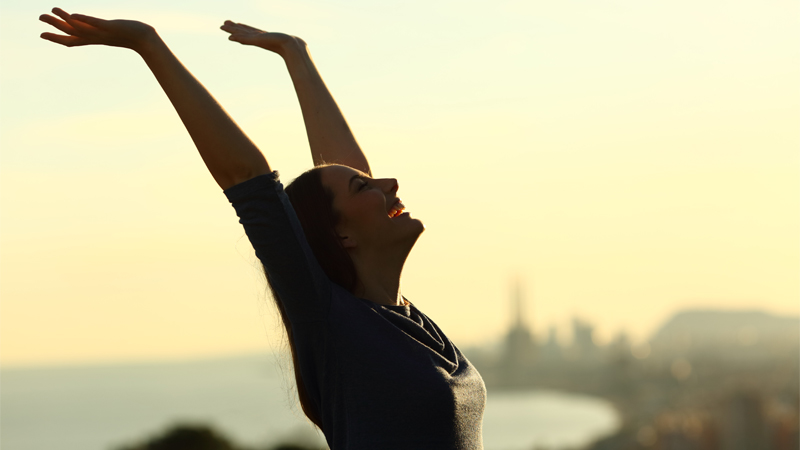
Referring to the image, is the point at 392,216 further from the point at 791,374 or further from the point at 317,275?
the point at 791,374

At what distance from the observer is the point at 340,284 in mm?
1630

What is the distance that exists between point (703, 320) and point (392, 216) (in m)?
192

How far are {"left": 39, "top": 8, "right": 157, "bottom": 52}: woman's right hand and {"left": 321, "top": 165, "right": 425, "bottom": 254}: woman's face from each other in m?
0.42

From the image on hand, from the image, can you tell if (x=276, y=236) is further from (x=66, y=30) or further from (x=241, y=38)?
(x=241, y=38)

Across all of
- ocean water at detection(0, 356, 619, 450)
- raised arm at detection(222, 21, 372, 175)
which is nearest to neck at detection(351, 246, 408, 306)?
raised arm at detection(222, 21, 372, 175)

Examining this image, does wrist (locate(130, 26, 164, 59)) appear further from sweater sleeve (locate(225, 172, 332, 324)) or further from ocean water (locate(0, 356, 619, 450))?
ocean water (locate(0, 356, 619, 450))

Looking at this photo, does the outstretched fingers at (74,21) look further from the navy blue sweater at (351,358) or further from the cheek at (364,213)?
the cheek at (364,213)

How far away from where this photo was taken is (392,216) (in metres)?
1.70

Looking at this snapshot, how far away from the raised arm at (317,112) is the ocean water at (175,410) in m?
33.1

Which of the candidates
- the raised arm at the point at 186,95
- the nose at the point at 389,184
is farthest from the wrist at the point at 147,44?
the nose at the point at 389,184

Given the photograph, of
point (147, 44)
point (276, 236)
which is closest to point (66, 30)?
point (147, 44)

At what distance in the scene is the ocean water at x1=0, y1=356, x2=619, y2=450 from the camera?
54528 mm

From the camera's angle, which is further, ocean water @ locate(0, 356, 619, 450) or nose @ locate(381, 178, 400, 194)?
ocean water @ locate(0, 356, 619, 450)

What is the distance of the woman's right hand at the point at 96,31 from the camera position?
145 cm
